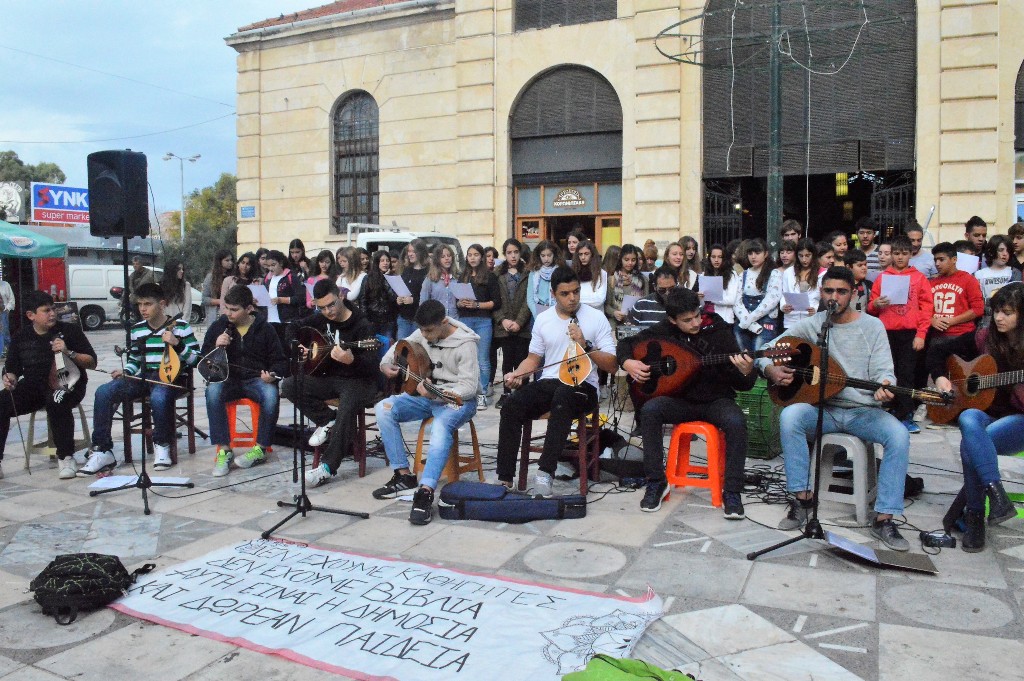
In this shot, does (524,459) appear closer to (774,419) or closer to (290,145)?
(774,419)

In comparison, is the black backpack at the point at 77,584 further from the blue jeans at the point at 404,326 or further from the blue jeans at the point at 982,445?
the blue jeans at the point at 404,326

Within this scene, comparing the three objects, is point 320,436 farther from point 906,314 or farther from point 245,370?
point 906,314

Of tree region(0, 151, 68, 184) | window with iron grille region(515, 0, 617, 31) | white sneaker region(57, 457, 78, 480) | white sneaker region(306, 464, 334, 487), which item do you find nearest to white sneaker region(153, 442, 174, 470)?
white sneaker region(57, 457, 78, 480)

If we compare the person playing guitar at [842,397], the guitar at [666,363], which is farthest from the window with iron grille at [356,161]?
the person playing guitar at [842,397]

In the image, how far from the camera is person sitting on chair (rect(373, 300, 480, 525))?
19.9 ft

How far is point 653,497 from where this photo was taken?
18.5 ft

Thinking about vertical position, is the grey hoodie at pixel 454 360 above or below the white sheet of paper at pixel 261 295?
below

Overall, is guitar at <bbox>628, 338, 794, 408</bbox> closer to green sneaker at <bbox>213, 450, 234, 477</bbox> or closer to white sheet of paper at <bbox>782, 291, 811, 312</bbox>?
white sheet of paper at <bbox>782, 291, 811, 312</bbox>

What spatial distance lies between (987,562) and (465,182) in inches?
583

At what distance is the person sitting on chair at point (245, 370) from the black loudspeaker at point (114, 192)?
116 centimetres

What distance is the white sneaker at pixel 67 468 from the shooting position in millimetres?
6762

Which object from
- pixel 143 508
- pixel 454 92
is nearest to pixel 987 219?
pixel 454 92

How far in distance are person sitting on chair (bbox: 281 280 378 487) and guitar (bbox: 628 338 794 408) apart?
7.31 feet

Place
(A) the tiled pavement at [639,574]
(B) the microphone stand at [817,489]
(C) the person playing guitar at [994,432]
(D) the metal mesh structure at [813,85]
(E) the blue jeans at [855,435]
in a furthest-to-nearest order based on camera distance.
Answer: (D) the metal mesh structure at [813,85]
(E) the blue jeans at [855,435]
(C) the person playing guitar at [994,432]
(B) the microphone stand at [817,489]
(A) the tiled pavement at [639,574]
